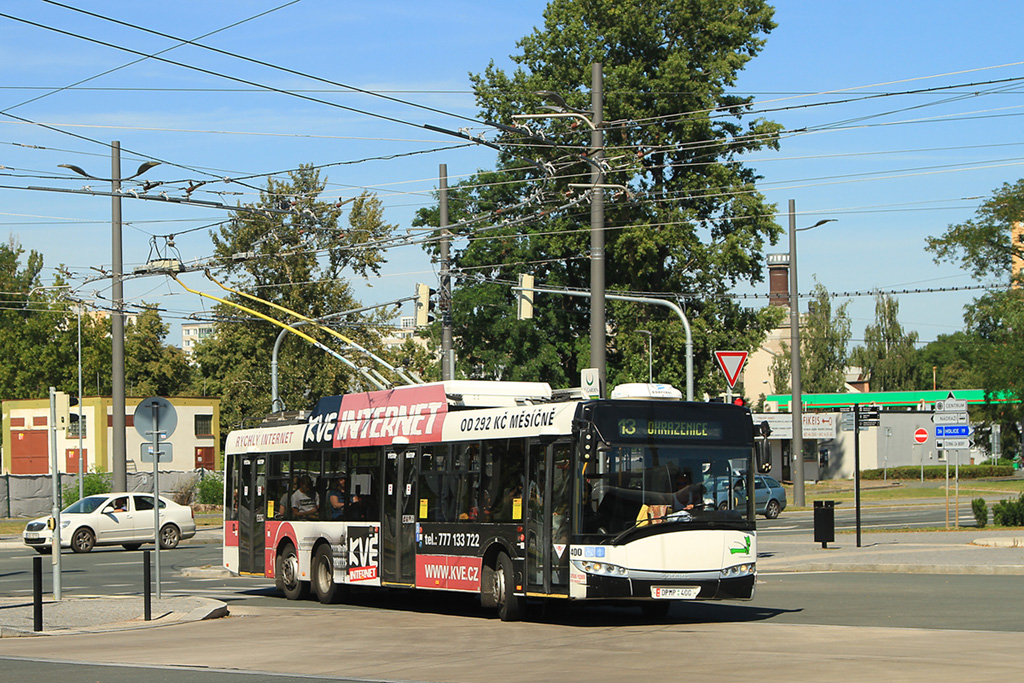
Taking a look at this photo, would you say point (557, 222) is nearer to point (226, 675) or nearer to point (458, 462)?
point (458, 462)

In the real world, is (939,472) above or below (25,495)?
below

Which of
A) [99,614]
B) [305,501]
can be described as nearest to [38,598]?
[99,614]

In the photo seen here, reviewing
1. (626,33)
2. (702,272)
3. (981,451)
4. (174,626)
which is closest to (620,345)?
(702,272)

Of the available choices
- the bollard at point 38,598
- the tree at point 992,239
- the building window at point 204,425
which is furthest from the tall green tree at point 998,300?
the bollard at point 38,598

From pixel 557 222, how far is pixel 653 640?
38822 millimetres

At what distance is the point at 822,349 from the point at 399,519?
3281 inches

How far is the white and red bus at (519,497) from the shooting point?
14.9m

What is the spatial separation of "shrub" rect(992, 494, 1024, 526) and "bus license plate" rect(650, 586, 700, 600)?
1922 centimetres

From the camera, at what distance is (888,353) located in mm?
98250

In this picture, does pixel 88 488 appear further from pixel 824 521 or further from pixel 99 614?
pixel 99 614

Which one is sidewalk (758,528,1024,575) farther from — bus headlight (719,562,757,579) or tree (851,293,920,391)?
tree (851,293,920,391)

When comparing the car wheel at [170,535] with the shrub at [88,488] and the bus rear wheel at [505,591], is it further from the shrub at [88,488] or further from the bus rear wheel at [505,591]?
the bus rear wheel at [505,591]

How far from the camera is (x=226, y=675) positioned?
11352 mm

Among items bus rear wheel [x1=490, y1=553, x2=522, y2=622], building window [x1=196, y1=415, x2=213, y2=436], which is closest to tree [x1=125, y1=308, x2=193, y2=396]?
building window [x1=196, y1=415, x2=213, y2=436]
